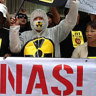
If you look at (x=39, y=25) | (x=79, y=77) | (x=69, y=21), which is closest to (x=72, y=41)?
(x=69, y=21)

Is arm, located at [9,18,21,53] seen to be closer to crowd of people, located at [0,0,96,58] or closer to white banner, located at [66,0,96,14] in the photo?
crowd of people, located at [0,0,96,58]

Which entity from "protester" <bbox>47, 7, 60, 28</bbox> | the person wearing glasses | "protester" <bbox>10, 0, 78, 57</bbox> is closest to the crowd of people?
"protester" <bbox>10, 0, 78, 57</bbox>

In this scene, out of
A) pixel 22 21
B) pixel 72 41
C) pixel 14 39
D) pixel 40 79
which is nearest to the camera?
pixel 40 79

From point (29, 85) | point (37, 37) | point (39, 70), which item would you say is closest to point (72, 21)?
point (37, 37)

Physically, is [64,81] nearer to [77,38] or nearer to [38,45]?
[38,45]

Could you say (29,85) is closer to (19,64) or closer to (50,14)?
(19,64)

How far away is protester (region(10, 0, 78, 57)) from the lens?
3.46m

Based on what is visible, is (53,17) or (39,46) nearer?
(39,46)

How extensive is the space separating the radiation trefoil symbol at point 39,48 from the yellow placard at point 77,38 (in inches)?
22.5

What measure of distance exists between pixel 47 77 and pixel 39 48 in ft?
1.53

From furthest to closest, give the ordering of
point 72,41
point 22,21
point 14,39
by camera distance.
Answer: point 22,21
point 72,41
point 14,39

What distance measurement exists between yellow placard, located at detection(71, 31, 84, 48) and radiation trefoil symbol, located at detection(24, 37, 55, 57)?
1.87ft

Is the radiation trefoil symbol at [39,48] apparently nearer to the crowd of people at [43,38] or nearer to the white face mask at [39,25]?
the crowd of people at [43,38]

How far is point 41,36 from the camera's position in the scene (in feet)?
11.9
